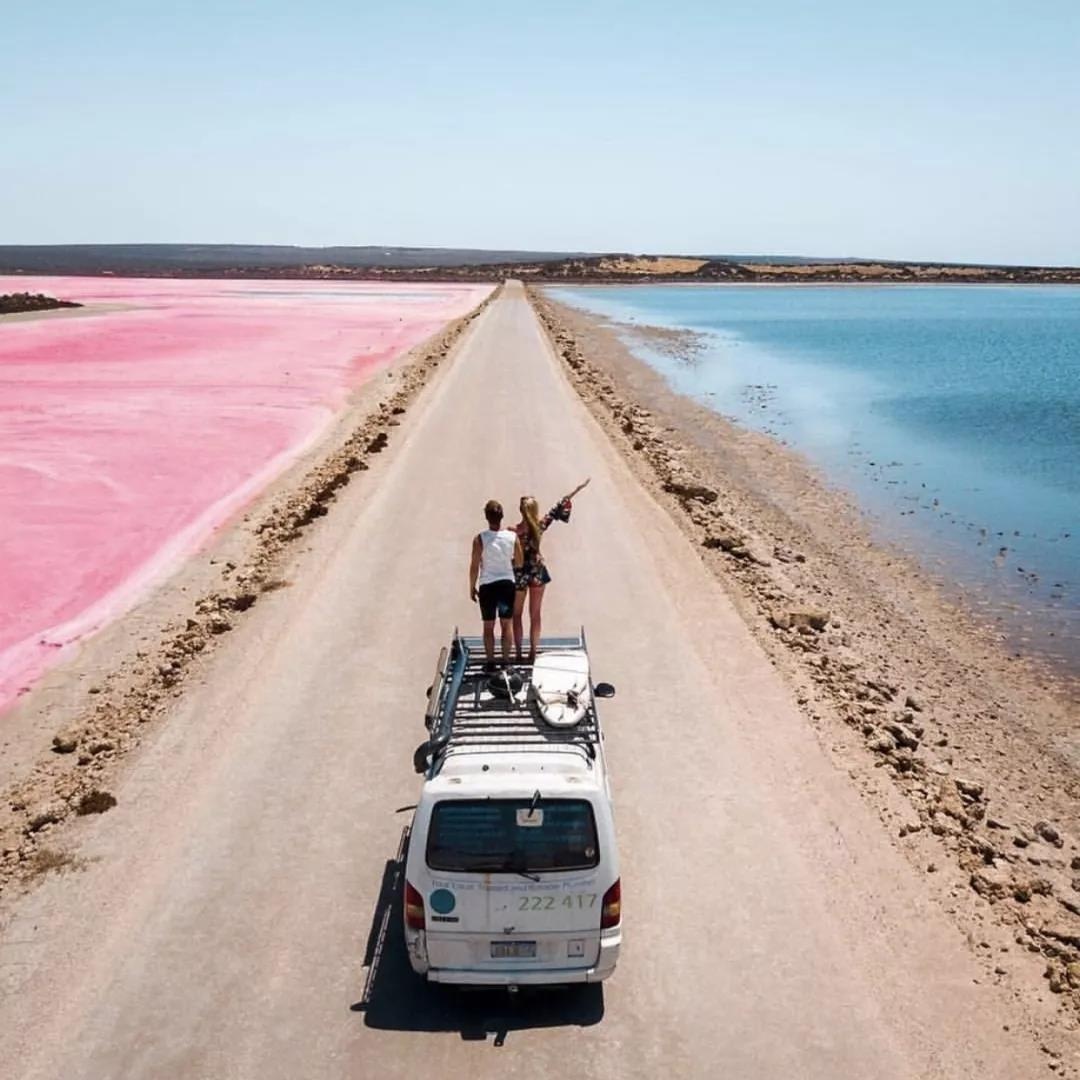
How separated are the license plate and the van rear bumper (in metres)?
0.10

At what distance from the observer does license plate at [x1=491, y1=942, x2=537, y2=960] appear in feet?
28.2

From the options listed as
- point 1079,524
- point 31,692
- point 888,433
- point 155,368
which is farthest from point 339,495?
point 155,368

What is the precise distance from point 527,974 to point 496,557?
537 cm

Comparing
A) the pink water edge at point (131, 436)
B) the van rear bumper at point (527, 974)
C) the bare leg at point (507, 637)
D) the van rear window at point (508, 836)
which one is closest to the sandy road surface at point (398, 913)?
the van rear bumper at point (527, 974)

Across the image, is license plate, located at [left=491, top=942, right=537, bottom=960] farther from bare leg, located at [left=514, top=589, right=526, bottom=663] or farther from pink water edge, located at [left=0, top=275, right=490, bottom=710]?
pink water edge, located at [left=0, top=275, right=490, bottom=710]

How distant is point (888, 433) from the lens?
43719 millimetres

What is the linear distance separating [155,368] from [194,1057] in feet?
172

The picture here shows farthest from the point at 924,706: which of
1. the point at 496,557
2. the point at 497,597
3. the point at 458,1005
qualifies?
the point at 458,1005

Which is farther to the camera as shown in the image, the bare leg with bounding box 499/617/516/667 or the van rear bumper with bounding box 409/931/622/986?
the bare leg with bounding box 499/617/516/667

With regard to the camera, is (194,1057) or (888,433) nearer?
(194,1057)

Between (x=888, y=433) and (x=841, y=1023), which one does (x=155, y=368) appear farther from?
(x=841, y=1023)

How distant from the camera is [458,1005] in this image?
895 centimetres

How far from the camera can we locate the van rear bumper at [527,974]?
28.2ft

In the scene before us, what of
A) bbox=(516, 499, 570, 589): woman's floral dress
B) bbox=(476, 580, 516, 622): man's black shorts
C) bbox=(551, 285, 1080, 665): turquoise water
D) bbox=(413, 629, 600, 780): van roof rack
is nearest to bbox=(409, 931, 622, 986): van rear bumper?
bbox=(413, 629, 600, 780): van roof rack
